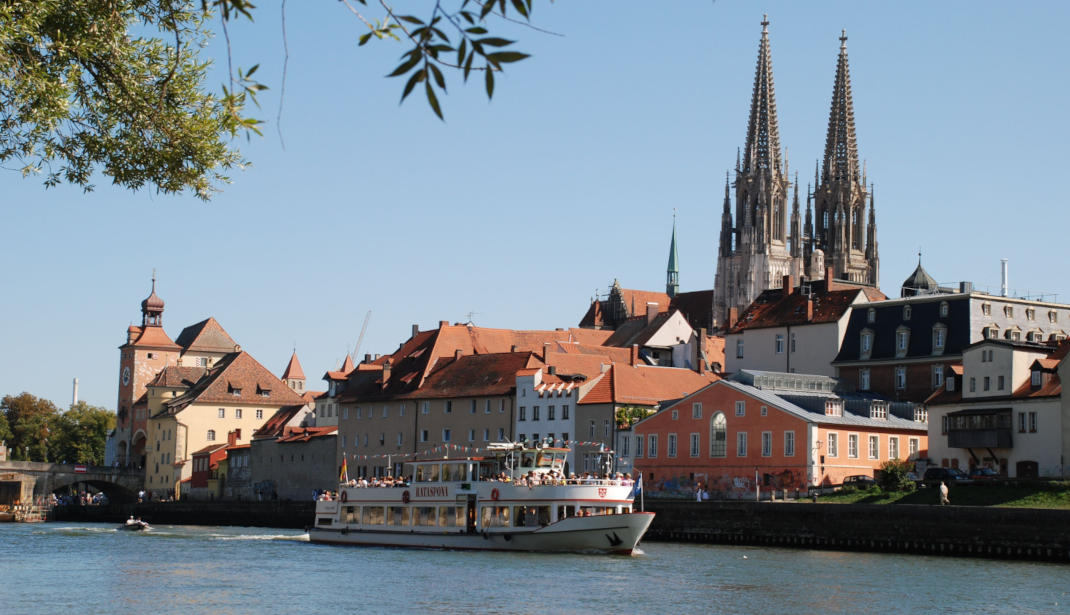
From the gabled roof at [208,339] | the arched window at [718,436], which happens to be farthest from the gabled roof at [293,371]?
the arched window at [718,436]

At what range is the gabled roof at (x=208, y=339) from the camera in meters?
152

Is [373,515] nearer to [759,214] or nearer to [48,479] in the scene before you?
[48,479]

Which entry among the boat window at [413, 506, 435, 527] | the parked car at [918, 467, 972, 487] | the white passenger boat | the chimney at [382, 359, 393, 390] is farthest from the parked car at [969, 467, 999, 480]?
the chimney at [382, 359, 393, 390]

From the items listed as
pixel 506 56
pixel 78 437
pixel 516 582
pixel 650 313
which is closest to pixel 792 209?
pixel 650 313

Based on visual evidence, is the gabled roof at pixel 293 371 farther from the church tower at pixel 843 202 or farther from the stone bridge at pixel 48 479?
the church tower at pixel 843 202

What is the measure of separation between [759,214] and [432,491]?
117139 mm

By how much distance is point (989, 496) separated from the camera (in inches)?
2454

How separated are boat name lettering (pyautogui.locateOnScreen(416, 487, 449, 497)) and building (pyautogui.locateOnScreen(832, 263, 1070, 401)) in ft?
108

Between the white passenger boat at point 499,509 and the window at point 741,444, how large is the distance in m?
15.6

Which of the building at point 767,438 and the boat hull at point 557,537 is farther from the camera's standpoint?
the building at point 767,438

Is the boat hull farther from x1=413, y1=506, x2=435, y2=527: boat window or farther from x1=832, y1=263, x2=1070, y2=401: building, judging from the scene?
x1=832, y1=263, x2=1070, y2=401: building

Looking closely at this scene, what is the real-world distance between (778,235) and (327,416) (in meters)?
79.2

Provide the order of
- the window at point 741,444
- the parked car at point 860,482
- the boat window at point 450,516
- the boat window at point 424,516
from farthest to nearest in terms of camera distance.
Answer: the window at point 741,444 < the parked car at point 860,482 < the boat window at point 424,516 < the boat window at point 450,516

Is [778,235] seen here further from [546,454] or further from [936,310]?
[546,454]
